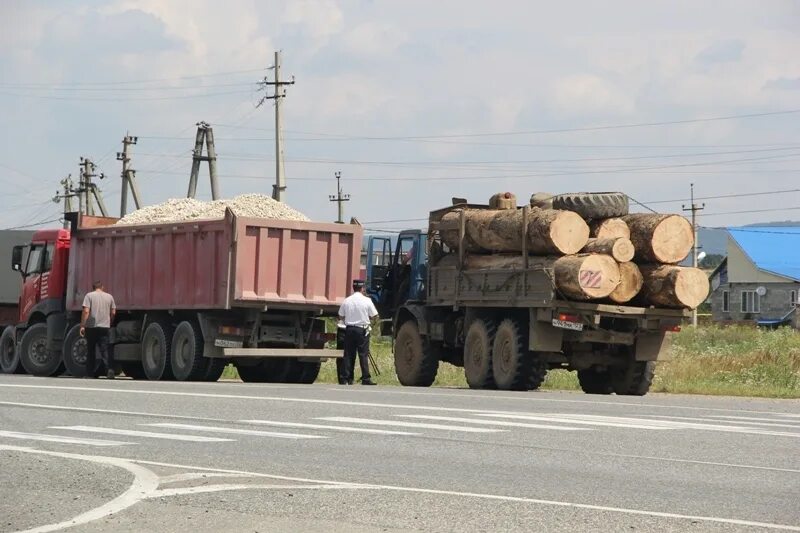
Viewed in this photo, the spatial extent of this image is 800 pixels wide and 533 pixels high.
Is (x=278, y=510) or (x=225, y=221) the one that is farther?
(x=225, y=221)

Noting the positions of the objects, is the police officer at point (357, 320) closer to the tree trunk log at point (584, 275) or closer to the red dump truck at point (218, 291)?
the red dump truck at point (218, 291)

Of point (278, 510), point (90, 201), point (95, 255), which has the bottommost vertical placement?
point (278, 510)

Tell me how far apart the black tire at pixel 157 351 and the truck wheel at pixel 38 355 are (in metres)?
3.46

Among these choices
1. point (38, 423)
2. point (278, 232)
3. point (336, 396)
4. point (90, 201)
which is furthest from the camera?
point (90, 201)

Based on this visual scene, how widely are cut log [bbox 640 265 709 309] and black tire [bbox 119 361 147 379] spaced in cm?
1046

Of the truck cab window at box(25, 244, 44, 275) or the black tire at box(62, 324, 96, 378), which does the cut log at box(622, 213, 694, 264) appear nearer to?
the black tire at box(62, 324, 96, 378)

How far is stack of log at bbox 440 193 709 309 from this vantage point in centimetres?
2252

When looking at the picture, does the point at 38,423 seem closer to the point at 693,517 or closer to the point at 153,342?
the point at 693,517

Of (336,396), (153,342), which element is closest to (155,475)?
(336,396)

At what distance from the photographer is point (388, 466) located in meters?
11.4

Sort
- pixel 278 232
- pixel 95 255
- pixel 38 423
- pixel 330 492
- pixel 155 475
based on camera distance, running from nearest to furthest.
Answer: pixel 330 492
pixel 155 475
pixel 38 423
pixel 278 232
pixel 95 255

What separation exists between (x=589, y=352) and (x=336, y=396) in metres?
5.89

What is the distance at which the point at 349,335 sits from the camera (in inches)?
989

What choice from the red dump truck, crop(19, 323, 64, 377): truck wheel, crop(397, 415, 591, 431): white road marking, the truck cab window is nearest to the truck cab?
the red dump truck
